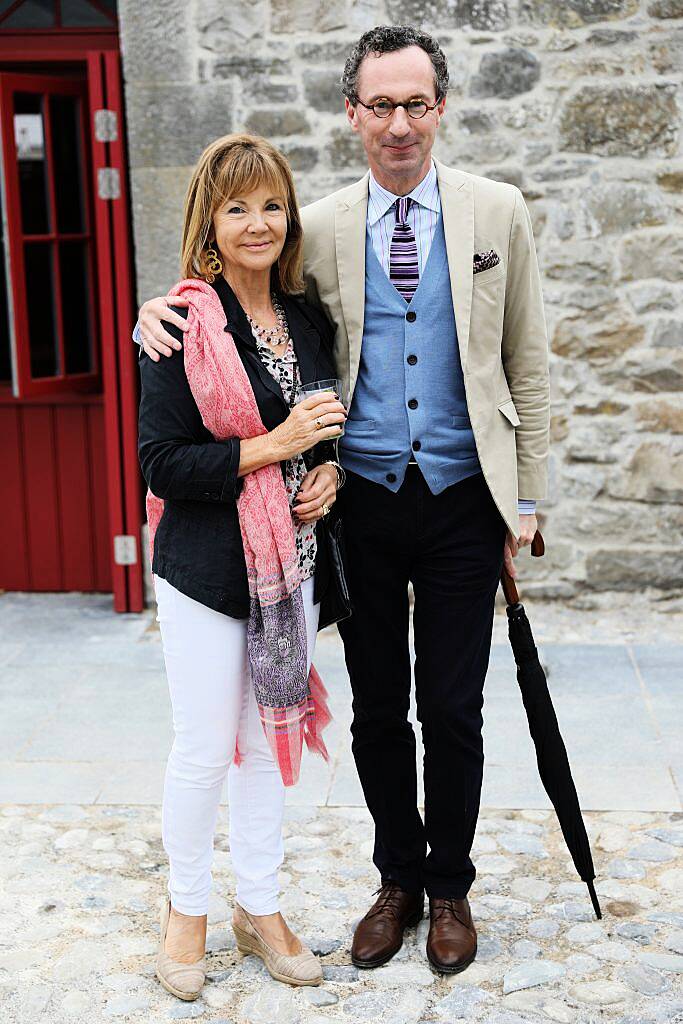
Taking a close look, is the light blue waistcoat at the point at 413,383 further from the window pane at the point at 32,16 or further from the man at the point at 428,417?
the window pane at the point at 32,16

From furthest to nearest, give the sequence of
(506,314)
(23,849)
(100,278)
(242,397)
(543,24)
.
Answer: (100,278) → (543,24) → (23,849) → (506,314) → (242,397)

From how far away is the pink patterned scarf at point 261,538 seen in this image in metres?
2.36

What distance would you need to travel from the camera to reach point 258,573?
2414 millimetres

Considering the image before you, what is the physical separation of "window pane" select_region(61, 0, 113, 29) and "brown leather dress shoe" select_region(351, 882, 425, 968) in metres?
3.68

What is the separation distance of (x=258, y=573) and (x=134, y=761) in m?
1.59

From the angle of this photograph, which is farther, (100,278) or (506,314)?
(100,278)

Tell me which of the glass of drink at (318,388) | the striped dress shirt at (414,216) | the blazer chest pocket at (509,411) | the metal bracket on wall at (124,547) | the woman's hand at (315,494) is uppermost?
the striped dress shirt at (414,216)

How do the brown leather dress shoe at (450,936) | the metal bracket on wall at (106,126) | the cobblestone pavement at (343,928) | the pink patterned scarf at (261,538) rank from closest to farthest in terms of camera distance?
the pink patterned scarf at (261,538) < the cobblestone pavement at (343,928) < the brown leather dress shoe at (450,936) < the metal bracket on wall at (106,126)

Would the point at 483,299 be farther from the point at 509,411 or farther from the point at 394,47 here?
the point at 394,47

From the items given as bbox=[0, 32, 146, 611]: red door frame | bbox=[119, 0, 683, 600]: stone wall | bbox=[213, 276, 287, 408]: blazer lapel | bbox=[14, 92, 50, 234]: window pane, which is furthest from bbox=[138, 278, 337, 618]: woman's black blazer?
bbox=[14, 92, 50, 234]: window pane

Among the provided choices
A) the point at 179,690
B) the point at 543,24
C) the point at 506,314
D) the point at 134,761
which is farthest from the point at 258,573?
the point at 543,24

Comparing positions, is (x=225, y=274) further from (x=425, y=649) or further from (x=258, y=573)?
(x=425, y=649)

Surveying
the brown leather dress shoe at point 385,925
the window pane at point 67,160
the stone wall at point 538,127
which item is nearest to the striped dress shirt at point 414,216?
the brown leather dress shoe at point 385,925

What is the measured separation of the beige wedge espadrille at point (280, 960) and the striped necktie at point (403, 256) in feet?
4.63
